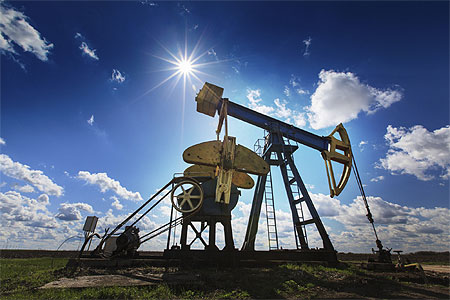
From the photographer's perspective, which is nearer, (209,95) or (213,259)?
(213,259)

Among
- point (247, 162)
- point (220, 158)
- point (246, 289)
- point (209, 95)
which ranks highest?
point (209, 95)

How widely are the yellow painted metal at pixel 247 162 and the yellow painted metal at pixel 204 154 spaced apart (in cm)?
65

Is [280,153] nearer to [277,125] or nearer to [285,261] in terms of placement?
[277,125]

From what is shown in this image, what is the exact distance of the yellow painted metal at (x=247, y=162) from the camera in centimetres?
700

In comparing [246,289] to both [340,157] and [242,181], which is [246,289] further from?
[340,157]

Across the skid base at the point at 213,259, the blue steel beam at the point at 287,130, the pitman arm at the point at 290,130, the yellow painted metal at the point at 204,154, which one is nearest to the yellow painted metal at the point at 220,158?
the yellow painted metal at the point at 204,154

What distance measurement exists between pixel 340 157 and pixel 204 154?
20.5 feet

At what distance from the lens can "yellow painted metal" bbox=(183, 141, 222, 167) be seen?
22.0ft

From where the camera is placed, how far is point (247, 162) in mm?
7121

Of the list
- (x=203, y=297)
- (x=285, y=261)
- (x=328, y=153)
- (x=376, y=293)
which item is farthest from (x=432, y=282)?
(x=203, y=297)

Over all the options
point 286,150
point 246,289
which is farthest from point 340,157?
point 246,289

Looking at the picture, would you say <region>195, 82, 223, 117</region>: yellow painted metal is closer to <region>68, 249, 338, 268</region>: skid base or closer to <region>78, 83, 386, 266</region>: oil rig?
<region>78, 83, 386, 266</region>: oil rig

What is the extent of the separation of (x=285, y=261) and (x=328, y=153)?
472 centimetres

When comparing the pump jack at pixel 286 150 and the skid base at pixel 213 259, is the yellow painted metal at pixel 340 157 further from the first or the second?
the skid base at pixel 213 259
